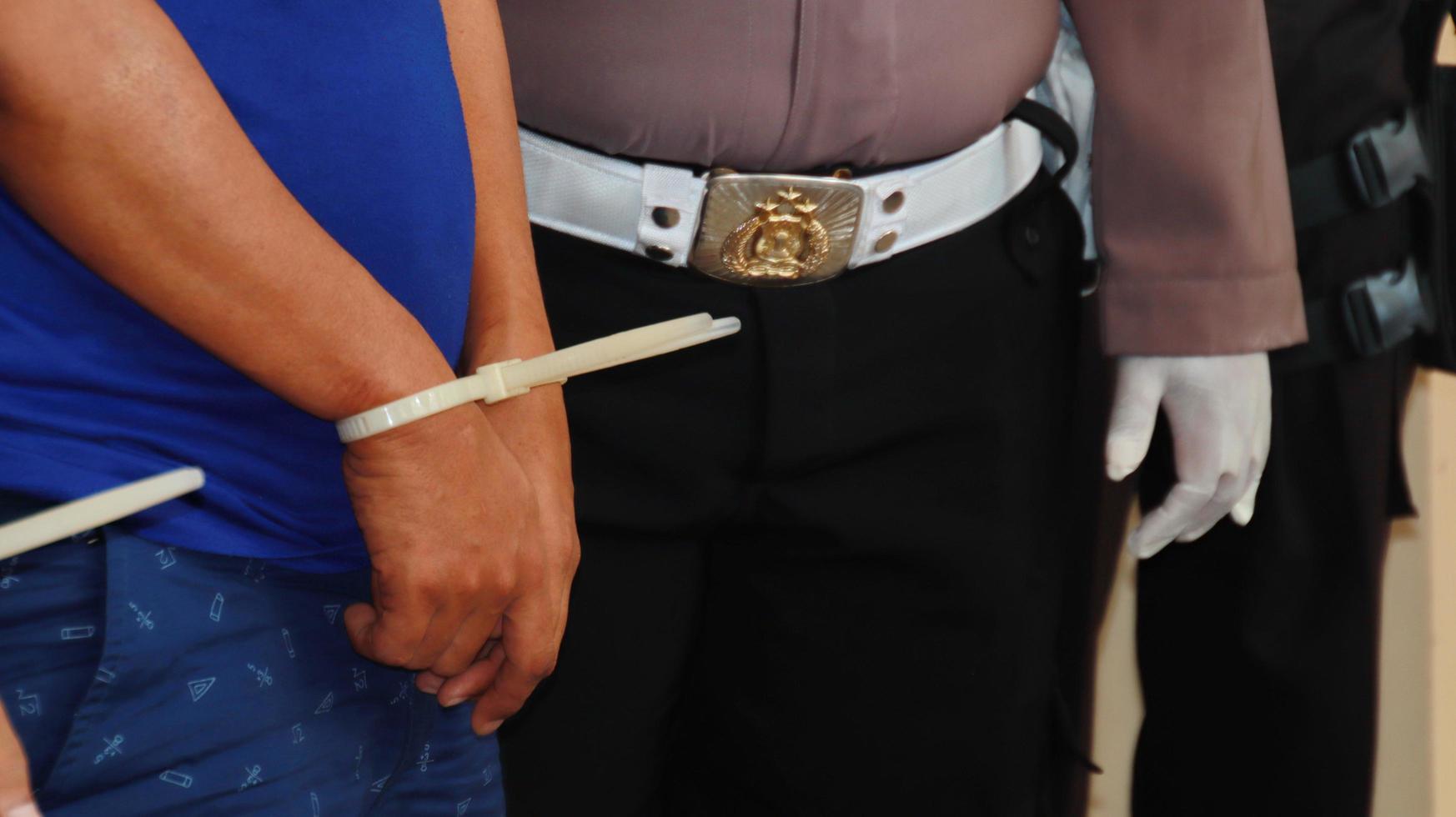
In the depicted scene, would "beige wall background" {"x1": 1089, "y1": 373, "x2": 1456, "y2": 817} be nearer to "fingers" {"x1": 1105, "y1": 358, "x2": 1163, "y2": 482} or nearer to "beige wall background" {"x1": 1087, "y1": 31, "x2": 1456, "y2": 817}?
"beige wall background" {"x1": 1087, "y1": 31, "x2": 1456, "y2": 817}

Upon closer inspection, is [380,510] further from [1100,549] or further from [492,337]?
[1100,549]

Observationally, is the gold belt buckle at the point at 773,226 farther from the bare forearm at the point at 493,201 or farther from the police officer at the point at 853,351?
the bare forearm at the point at 493,201

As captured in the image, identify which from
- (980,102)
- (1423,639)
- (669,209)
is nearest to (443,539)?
(669,209)

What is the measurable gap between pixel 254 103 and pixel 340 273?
0.07 meters

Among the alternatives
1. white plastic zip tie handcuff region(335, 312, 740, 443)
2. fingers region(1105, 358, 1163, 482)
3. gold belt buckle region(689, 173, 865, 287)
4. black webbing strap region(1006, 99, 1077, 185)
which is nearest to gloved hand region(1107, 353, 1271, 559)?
fingers region(1105, 358, 1163, 482)

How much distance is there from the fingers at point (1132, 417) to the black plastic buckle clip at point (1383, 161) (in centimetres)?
27

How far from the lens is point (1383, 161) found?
43.0 inches

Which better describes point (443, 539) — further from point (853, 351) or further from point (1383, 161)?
point (1383, 161)

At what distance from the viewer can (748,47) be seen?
785 millimetres

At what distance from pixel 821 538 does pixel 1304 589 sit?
53 cm

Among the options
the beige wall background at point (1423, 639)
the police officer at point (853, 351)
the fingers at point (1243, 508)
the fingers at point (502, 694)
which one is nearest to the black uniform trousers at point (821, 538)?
the police officer at point (853, 351)

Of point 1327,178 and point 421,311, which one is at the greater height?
point 1327,178

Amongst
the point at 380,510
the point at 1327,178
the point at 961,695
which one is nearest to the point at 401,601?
the point at 380,510

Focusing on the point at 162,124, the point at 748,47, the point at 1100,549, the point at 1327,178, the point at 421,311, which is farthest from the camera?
the point at 1100,549
